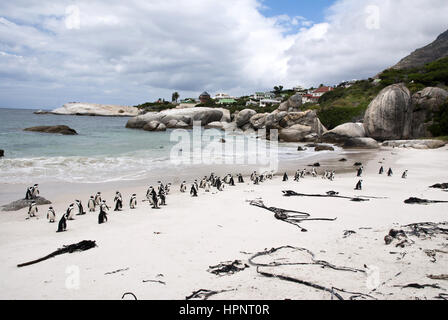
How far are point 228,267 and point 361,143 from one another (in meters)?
29.7

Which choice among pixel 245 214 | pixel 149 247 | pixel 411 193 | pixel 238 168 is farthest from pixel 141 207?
pixel 238 168

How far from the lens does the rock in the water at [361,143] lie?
29875 mm

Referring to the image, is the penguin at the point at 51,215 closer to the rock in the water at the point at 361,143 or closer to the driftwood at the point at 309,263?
the driftwood at the point at 309,263

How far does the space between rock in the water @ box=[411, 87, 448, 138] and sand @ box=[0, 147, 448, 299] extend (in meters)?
27.5

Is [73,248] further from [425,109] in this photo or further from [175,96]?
[175,96]

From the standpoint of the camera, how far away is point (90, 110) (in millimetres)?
105188

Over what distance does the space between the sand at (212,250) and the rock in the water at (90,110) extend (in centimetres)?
10595

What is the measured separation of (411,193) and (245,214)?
6367mm

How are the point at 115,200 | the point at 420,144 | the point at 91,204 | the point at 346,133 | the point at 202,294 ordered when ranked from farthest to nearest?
1. the point at 346,133
2. the point at 420,144
3. the point at 115,200
4. the point at 91,204
5. the point at 202,294

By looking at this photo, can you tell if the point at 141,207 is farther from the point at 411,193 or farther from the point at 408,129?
the point at 408,129

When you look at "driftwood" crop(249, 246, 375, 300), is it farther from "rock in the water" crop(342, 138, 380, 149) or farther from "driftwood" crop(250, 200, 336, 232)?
"rock in the water" crop(342, 138, 380, 149)

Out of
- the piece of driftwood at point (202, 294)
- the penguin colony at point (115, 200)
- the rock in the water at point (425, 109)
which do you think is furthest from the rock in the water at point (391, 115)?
the piece of driftwood at point (202, 294)

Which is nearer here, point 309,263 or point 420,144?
point 309,263

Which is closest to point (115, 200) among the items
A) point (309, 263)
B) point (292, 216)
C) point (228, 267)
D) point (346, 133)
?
point (292, 216)
